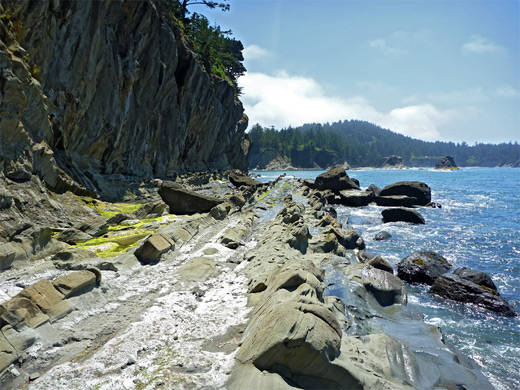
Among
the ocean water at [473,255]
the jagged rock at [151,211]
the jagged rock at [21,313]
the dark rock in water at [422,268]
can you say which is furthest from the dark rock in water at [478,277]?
the jagged rock at [151,211]

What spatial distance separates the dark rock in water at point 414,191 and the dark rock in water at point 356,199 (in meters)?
1.76

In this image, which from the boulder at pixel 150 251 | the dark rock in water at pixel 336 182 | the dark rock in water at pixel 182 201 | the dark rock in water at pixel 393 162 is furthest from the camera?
the dark rock in water at pixel 393 162

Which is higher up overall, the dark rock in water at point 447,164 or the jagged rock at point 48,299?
the dark rock in water at point 447,164

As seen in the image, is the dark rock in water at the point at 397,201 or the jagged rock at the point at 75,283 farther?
the dark rock in water at the point at 397,201

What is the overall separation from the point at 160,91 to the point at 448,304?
2776 cm

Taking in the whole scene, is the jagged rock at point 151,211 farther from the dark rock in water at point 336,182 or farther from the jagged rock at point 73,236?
the dark rock in water at point 336,182

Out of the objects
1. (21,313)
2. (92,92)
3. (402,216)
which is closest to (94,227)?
(21,313)

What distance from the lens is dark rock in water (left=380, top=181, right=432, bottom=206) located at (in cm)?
3136

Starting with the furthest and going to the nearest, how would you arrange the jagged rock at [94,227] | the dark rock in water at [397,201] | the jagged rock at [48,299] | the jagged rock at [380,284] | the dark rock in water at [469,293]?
the dark rock in water at [397,201] < the jagged rock at [94,227] < the dark rock in water at [469,293] < the jagged rock at [380,284] < the jagged rock at [48,299]

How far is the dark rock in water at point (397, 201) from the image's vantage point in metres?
30.7

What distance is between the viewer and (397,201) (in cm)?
3116

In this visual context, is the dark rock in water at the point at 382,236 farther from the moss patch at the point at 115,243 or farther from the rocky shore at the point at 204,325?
the moss patch at the point at 115,243

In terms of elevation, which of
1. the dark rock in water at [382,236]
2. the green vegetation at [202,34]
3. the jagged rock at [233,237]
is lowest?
the dark rock in water at [382,236]

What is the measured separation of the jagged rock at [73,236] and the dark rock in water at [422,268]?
34.8 feet
